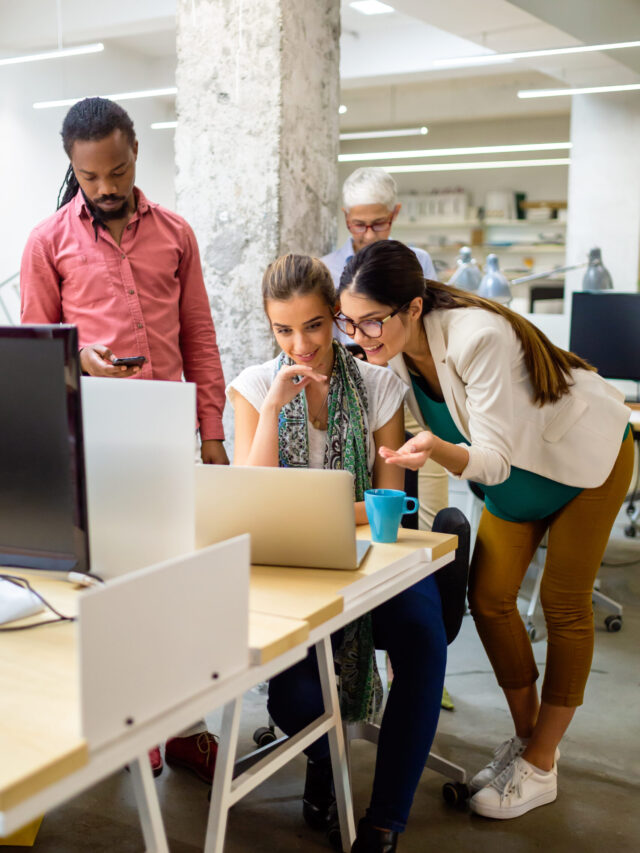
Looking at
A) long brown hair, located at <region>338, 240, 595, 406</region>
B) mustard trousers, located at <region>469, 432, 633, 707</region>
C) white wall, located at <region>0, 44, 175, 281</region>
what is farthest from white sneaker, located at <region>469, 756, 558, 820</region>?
white wall, located at <region>0, 44, 175, 281</region>

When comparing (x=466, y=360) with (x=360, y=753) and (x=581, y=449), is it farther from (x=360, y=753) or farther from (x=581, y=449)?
(x=360, y=753)

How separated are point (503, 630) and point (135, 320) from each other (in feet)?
3.66

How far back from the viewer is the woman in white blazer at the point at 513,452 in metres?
1.74

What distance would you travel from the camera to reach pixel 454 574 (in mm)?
1841

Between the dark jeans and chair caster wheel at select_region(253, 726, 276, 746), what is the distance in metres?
0.46

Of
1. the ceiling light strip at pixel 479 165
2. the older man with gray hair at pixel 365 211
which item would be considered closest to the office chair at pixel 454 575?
the older man with gray hair at pixel 365 211

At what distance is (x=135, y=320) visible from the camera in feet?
6.85

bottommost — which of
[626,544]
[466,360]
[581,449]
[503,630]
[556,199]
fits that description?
[626,544]

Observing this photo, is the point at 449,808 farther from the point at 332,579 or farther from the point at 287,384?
the point at 287,384

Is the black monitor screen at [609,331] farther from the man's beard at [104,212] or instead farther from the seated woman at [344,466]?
the man's beard at [104,212]

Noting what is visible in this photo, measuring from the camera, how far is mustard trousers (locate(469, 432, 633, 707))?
76.3 inches

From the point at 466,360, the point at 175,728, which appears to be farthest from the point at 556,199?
the point at 175,728

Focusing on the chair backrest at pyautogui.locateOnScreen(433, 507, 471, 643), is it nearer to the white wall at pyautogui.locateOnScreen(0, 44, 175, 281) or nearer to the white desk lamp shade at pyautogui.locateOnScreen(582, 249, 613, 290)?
the white desk lamp shade at pyautogui.locateOnScreen(582, 249, 613, 290)

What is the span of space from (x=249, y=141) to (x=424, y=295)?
3.87 ft
